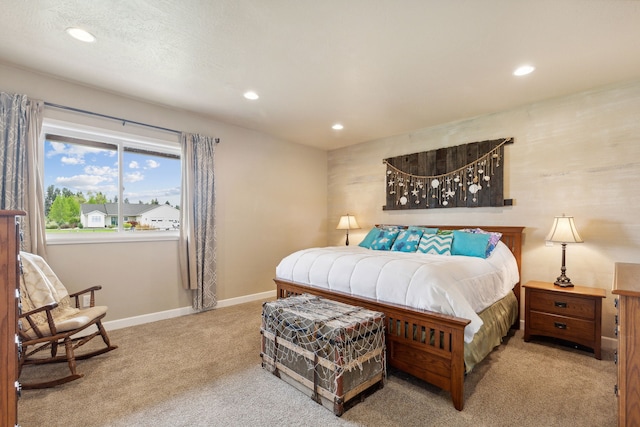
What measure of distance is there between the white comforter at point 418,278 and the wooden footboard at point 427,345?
0.08m

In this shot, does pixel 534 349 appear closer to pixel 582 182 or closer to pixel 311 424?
pixel 582 182

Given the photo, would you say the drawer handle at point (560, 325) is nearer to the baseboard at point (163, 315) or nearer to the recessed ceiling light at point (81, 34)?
the baseboard at point (163, 315)

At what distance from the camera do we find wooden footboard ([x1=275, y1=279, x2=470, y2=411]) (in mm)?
1837

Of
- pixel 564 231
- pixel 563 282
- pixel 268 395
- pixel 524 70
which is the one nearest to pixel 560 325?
pixel 563 282

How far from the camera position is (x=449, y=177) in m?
3.97

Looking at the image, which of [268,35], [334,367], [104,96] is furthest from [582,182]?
[104,96]

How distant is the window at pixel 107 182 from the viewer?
2.99m

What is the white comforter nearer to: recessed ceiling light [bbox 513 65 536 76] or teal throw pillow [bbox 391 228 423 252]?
teal throw pillow [bbox 391 228 423 252]

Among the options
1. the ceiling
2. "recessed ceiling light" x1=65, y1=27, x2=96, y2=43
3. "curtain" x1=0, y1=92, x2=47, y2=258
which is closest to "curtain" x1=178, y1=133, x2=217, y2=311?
the ceiling

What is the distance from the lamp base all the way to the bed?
0.64 meters

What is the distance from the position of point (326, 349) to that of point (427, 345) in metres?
0.68

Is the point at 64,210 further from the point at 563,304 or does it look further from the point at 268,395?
the point at 563,304

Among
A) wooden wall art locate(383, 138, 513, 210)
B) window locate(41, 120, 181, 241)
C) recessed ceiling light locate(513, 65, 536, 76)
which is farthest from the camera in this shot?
wooden wall art locate(383, 138, 513, 210)

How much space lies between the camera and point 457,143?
3945 mm
